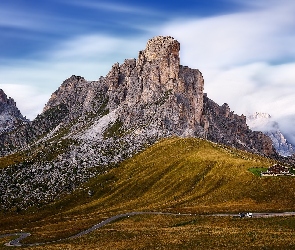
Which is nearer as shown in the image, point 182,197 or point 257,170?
point 257,170

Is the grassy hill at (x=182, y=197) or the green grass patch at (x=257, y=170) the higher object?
the green grass patch at (x=257, y=170)

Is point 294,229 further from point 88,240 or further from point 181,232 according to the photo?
point 88,240

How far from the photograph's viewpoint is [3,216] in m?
195

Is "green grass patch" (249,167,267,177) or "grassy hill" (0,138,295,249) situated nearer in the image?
"grassy hill" (0,138,295,249)

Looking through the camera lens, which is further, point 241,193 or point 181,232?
point 241,193

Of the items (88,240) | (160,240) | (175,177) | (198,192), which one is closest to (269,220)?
(160,240)

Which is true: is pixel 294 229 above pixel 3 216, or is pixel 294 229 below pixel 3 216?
above

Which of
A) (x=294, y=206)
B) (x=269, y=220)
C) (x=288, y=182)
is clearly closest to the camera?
(x=269, y=220)

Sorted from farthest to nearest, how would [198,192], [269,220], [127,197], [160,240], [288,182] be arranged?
[127,197] → [198,192] → [288,182] → [269,220] → [160,240]

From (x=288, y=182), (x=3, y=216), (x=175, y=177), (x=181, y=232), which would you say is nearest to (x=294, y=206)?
(x=288, y=182)

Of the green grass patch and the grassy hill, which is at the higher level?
the green grass patch

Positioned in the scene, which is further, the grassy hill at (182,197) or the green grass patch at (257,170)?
the green grass patch at (257,170)

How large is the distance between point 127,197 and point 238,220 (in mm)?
112983

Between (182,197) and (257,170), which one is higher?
(257,170)
